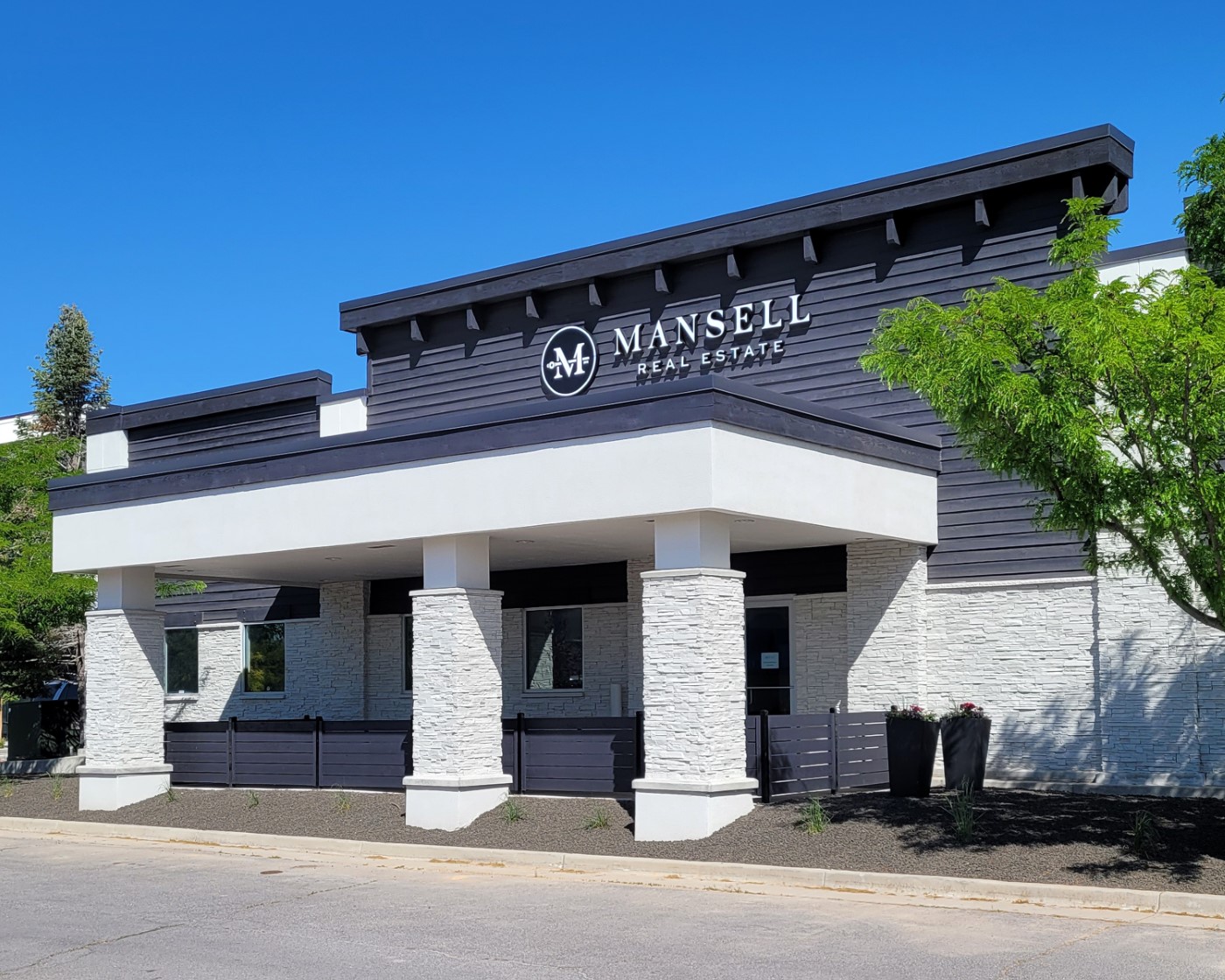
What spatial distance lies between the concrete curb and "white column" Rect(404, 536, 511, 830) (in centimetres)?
101

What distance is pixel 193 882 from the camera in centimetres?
1547

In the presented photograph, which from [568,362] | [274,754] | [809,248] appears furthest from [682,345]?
[274,754]

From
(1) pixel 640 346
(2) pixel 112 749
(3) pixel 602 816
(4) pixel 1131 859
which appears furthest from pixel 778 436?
(2) pixel 112 749

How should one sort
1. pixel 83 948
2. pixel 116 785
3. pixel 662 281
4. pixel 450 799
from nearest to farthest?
pixel 83 948, pixel 450 799, pixel 116 785, pixel 662 281

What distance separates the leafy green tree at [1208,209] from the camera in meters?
14.5

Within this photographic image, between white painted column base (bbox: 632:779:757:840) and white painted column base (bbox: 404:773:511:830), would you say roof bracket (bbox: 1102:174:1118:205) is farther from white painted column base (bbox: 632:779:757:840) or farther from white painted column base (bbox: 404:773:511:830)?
white painted column base (bbox: 404:773:511:830)

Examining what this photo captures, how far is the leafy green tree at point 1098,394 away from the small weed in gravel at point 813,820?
4126mm

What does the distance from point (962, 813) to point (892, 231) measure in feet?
32.4

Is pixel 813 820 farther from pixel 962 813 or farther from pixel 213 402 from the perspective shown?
pixel 213 402

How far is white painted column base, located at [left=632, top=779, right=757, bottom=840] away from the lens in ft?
53.3

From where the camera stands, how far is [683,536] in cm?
1681

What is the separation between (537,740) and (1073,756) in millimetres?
7572

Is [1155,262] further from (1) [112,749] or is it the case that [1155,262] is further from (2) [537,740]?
(1) [112,749]

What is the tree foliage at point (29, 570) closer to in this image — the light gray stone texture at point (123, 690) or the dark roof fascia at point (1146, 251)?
the light gray stone texture at point (123, 690)
